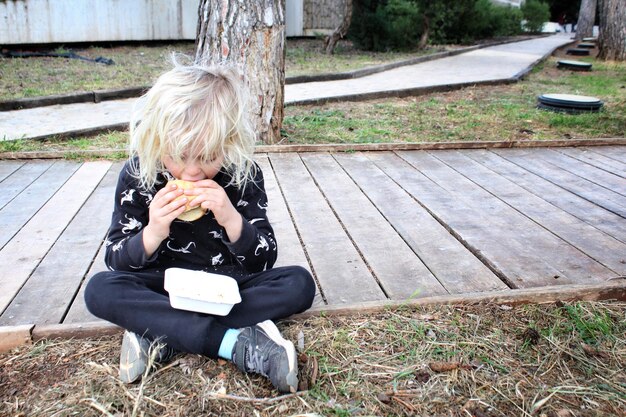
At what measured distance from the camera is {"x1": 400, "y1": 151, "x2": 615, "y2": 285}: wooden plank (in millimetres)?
2326

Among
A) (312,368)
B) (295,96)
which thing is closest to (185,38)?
(295,96)

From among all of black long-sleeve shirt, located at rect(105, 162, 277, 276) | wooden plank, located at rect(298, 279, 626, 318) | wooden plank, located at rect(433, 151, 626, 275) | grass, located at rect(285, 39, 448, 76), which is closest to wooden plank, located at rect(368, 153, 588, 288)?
wooden plank, located at rect(298, 279, 626, 318)

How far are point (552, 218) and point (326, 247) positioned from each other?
1255 mm

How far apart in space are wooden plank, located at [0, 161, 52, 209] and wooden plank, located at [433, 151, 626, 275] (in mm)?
2756

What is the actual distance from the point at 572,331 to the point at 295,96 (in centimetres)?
538

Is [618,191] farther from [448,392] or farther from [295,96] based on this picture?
[295,96]

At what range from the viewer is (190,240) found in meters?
1.96

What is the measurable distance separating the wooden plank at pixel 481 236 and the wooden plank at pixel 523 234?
0.02 m

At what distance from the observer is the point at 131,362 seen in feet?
5.32

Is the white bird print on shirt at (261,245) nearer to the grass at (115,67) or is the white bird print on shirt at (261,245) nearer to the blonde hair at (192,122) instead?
the blonde hair at (192,122)

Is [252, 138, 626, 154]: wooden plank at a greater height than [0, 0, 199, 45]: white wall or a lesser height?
lesser

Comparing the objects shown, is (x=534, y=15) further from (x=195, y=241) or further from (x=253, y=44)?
(x=195, y=241)

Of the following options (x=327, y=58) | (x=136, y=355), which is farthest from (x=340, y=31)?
(x=136, y=355)

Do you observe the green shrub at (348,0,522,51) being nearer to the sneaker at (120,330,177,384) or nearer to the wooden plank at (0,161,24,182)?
the wooden plank at (0,161,24,182)
